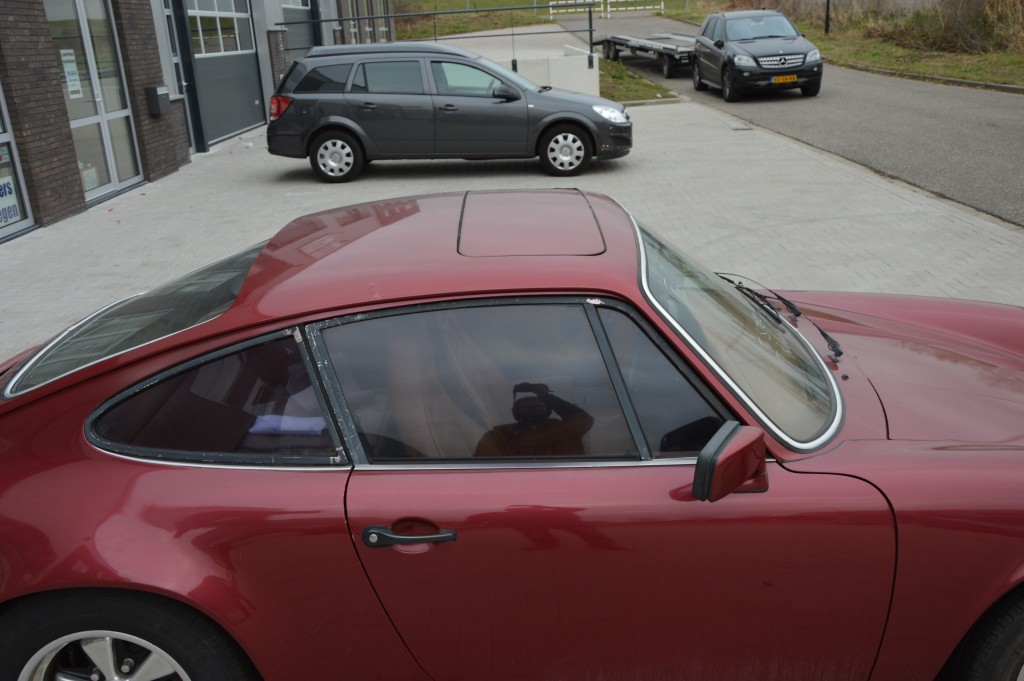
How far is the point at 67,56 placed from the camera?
35.1 feet

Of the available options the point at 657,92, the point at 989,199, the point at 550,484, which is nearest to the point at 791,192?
the point at 989,199

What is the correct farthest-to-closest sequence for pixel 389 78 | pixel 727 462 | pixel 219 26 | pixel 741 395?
1. pixel 219 26
2. pixel 389 78
3. pixel 741 395
4. pixel 727 462

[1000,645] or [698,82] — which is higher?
[1000,645]

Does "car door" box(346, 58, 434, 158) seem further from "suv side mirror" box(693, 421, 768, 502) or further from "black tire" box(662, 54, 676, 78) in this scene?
"black tire" box(662, 54, 676, 78)

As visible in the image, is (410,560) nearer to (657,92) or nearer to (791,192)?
(791,192)

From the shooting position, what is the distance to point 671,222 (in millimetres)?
9594

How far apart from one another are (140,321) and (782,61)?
18.1 metres

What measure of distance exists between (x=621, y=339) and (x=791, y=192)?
903cm

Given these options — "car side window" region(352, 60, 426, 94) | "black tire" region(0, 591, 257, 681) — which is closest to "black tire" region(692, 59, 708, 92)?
"car side window" region(352, 60, 426, 94)

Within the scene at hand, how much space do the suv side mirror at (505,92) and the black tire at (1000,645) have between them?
10863 millimetres

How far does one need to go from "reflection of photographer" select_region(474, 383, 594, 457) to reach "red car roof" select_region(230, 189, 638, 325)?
Answer: 1.09ft

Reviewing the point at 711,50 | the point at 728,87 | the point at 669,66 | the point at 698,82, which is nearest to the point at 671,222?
the point at 728,87

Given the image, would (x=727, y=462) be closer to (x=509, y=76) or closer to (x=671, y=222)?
(x=671, y=222)

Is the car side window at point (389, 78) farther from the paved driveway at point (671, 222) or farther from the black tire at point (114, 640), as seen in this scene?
the black tire at point (114, 640)
